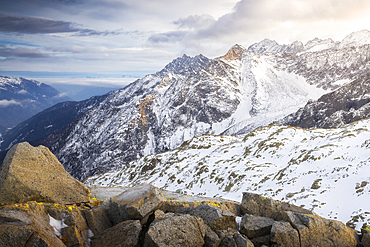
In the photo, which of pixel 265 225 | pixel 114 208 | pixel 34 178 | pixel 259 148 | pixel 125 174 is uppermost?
pixel 34 178

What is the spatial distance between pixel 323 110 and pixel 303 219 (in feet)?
726

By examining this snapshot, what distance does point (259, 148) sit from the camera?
43.9 m

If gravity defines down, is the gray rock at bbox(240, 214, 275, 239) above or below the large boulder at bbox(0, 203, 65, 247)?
below

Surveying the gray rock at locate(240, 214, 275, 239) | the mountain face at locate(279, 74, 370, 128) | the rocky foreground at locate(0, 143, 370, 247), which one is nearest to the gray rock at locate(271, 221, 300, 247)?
the rocky foreground at locate(0, 143, 370, 247)

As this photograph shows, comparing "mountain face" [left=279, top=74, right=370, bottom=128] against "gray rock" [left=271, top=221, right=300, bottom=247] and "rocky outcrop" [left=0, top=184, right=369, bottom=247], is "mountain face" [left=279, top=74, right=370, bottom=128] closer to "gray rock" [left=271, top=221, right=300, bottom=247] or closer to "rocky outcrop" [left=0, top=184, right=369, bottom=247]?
"rocky outcrop" [left=0, top=184, right=369, bottom=247]

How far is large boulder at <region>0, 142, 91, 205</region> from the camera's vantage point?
1082 centimetres

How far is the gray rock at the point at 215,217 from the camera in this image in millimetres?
11430

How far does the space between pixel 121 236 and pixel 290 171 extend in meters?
27.1

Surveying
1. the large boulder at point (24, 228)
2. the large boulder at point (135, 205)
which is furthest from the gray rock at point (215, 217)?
the large boulder at point (24, 228)

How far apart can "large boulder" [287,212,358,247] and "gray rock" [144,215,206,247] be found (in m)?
5.74

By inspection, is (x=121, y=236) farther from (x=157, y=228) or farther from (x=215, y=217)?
(x=215, y=217)

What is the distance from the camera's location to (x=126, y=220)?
1138 centimetres

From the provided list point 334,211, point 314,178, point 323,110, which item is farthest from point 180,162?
point 323,110

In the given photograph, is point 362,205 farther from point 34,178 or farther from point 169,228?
point 34,178
